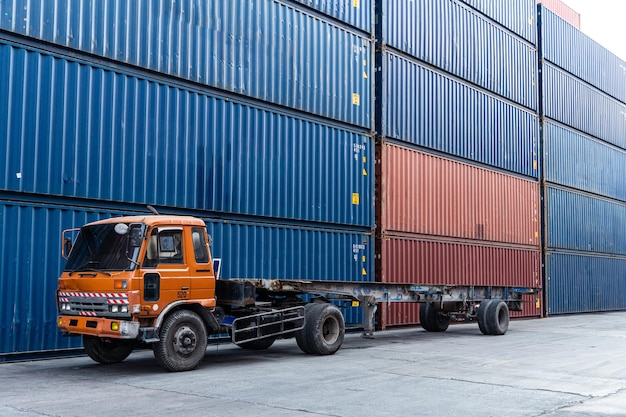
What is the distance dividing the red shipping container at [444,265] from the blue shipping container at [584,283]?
1.65 metres

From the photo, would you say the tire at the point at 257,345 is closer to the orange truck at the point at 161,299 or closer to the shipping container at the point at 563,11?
the orange truck at the point at 161,299

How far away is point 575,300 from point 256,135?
60.3 feet

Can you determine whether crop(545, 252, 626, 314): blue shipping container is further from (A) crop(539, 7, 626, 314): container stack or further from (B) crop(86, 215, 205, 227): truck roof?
(B) crop(86, 215, 205, 227): truck roof

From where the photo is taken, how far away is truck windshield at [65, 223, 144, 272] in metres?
9.71

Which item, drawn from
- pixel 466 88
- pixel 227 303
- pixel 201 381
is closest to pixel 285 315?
pixel 227 303

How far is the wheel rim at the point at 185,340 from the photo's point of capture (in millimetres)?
9922

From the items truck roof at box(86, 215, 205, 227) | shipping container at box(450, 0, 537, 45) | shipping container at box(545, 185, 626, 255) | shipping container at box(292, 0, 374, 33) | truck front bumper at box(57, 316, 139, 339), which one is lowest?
truck front bumper at box(57, 316, 139, 339)

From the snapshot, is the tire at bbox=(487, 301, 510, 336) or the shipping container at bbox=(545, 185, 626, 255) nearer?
the tire at bbox=(487, 301, 510, 336)

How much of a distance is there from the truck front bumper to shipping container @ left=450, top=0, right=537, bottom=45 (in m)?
17.4

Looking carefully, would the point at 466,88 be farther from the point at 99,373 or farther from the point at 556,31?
the point at 99,373

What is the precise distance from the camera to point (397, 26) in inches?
781

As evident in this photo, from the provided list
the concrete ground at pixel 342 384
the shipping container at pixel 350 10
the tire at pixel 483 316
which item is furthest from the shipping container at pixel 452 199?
the concrete ground at pixel 342 384

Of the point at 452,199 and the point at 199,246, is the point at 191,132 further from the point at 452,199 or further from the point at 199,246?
the point at 452,199

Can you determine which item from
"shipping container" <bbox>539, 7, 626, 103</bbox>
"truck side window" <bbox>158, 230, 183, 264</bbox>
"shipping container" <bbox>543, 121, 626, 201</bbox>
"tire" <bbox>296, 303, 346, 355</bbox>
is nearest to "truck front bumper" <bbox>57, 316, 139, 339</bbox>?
"truck side window" <bbox>158, 230, 183, 264</bbox>
